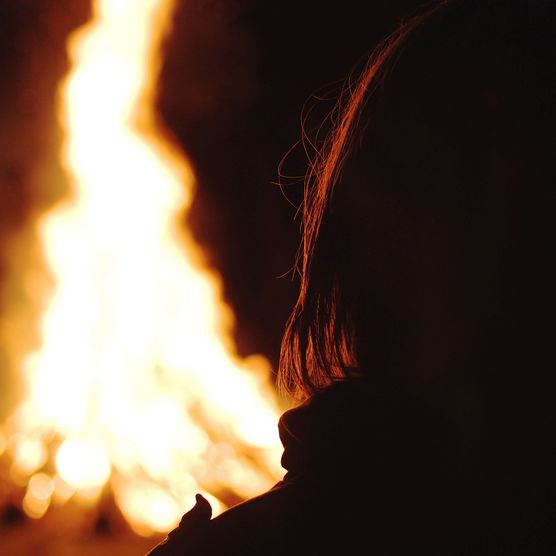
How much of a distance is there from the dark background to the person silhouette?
182cm

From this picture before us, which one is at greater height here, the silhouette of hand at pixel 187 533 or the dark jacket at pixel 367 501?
the silhouette of hand at pixel 187 533

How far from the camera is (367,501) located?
0.54 meters

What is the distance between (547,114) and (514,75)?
49mm

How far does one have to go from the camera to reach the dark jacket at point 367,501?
52 centimetres

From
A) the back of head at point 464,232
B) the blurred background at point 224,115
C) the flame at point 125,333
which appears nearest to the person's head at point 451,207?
the back of head at point 464,232

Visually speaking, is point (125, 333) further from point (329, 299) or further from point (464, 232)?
point (464, 232)

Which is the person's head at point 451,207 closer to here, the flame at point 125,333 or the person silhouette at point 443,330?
the person silhouette at point 443,330

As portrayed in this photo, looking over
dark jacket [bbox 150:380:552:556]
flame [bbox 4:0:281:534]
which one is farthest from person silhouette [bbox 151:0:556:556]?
flame [bbox 4:0:281:534]

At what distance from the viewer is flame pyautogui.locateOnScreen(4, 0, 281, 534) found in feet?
7.80

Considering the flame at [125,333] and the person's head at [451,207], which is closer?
the person's head at [451,207]

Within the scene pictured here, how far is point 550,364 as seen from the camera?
21.4 inches

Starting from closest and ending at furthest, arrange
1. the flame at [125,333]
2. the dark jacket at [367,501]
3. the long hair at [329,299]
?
the dark jacket at [367,501] < the long hair at [329,299] < the flame at [125,333]

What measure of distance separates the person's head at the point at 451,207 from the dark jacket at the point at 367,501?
5 cm

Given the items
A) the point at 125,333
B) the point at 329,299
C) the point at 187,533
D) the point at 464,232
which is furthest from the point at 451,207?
the point at 125,333
